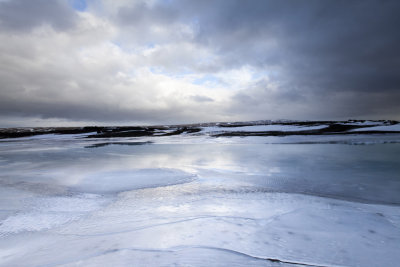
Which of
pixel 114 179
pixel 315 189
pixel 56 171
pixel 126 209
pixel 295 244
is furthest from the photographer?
pixel 56 171

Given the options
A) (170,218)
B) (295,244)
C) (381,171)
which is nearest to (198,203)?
(170,218)

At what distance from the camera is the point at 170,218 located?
2535mm

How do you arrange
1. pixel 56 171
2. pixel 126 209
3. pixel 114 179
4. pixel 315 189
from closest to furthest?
pixel 126 209
pixel 315 189
pixel 114 179
pixel 56 171

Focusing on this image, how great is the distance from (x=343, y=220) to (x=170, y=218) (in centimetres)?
198

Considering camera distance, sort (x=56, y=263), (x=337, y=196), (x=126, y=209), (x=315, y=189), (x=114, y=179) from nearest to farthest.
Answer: (x=56, y=263), (x=126, y=209), (x=337, y=196), (x=315, y=189), (x=114, y=179)

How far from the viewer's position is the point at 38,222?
8.31ft

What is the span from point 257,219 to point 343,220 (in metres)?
0.96

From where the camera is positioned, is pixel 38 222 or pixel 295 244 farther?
pixel 38 222

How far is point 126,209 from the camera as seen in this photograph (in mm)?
2898

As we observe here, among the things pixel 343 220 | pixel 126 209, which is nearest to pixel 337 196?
pixel 343 220

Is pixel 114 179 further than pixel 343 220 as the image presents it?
Yes

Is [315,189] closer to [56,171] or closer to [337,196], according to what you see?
[337,196]

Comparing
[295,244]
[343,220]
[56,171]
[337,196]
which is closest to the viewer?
[295,244]

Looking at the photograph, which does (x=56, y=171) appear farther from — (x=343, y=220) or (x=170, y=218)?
(x=343, y=220)
